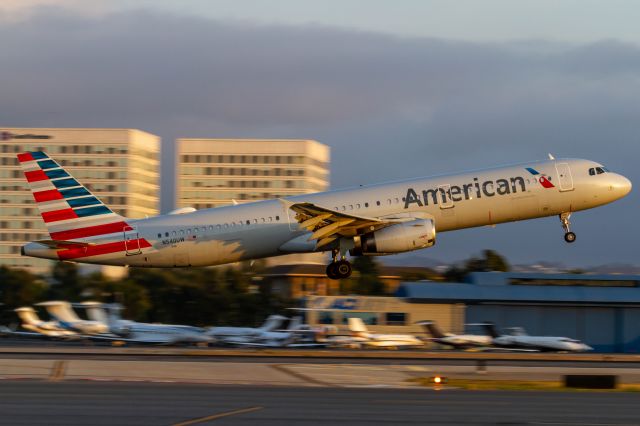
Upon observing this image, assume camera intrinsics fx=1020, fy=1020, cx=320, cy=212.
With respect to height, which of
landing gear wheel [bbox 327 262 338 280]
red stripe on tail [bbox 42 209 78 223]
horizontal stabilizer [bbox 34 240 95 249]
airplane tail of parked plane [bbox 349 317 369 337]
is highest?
red stripe on tail [bbox 42 209 78 223]

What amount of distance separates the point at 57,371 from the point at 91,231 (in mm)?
10033

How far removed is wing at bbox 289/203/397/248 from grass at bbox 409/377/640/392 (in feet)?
33.6

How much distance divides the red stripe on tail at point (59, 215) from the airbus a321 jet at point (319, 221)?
52 mm

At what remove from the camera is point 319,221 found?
168 feet

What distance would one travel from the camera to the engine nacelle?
167ft

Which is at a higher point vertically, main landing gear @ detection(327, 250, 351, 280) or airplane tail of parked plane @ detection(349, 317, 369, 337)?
main landing gear @ detection(327, 250, 351, 280)

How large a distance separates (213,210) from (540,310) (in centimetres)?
4469

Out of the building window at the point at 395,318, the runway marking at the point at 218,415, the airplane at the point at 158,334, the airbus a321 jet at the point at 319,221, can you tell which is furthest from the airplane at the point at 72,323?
the runway marking at the point at 218,415

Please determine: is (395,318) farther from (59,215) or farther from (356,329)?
(59,215)

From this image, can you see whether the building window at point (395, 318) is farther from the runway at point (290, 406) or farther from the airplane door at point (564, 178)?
the runway at point (290, 406)

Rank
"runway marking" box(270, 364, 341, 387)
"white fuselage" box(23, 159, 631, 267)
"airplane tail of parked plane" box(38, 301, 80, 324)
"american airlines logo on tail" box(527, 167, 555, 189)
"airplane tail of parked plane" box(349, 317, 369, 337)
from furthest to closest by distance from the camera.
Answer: "airplane tail of parked plane" box(38, 301, 80, 324) < "airplane tail of parked plane" box(349, 317, 369, 337) < "american airlines logo on tail" box(527, 167, 555, 189) < "white fuselage" box(23, 159, 631, 267) < "runway marking" box(270, 364, 341, 387)

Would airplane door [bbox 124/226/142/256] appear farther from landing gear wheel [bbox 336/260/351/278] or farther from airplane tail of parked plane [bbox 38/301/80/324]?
airplane tail of parked plane [bbox 38/301/80/324]

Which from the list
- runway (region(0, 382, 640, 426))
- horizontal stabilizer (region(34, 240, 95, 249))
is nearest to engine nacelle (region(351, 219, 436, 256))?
runway (region(0, 382, 640, 426))

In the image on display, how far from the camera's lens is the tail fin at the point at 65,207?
52.7 meters
